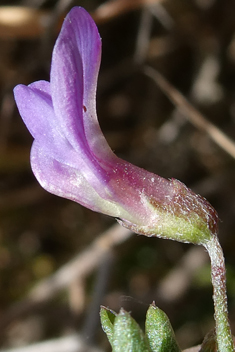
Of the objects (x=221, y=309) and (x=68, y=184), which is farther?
(x=68, y=184)

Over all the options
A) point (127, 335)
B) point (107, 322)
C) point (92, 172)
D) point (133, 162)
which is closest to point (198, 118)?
point (133, 162)

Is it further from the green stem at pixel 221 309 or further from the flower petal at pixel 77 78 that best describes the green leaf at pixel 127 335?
the flower petal at pixel 77 78

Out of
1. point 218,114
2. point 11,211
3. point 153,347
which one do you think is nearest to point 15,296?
point 11,211

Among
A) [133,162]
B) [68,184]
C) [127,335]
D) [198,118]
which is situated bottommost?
[127,335]

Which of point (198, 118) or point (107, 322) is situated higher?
point (198, 118)

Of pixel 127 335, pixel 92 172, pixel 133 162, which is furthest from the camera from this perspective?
pixel 133 162

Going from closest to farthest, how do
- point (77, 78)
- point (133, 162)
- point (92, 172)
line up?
point (77, 78) < point (92, 172) < point (133, 162)

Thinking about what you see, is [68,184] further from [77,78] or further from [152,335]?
[152,335]
